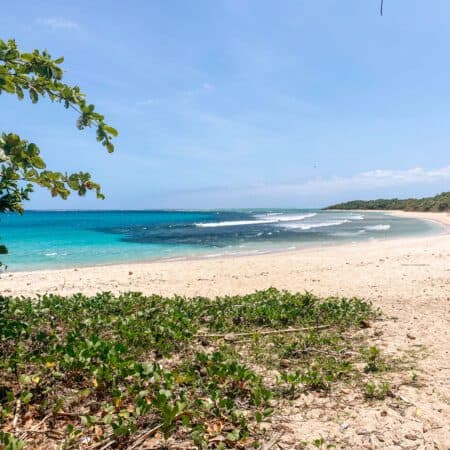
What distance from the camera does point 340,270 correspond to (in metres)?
14.3

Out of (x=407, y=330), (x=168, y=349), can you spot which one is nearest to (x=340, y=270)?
(x=407, y=330)

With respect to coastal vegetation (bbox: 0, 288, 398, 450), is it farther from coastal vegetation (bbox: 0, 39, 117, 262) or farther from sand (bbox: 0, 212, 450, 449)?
coastal vegetation (bbox: 0, 39, 117, 262)

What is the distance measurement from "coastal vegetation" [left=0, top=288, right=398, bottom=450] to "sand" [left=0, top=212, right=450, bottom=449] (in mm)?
264

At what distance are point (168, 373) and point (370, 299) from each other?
21.0ft

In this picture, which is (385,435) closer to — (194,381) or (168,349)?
(194,381)

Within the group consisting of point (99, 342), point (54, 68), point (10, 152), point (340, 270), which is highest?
point (54, 68)

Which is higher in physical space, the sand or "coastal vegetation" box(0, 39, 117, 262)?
"coastal vegetation" box(0, 39, 117, 262)

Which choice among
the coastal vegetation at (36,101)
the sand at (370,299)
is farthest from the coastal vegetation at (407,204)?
the coastal vegetation at (36,101)

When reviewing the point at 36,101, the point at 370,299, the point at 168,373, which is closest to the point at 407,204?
the point at 370,299

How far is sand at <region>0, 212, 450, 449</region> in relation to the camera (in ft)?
10.8

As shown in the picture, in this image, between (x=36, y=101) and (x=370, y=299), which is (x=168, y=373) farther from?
(x=370, y=299)

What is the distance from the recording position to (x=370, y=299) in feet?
28.9

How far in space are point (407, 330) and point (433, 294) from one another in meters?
3.42

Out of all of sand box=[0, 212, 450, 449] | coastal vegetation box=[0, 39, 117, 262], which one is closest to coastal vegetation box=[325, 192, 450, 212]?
sand box=[0, 212, 450, 449]
